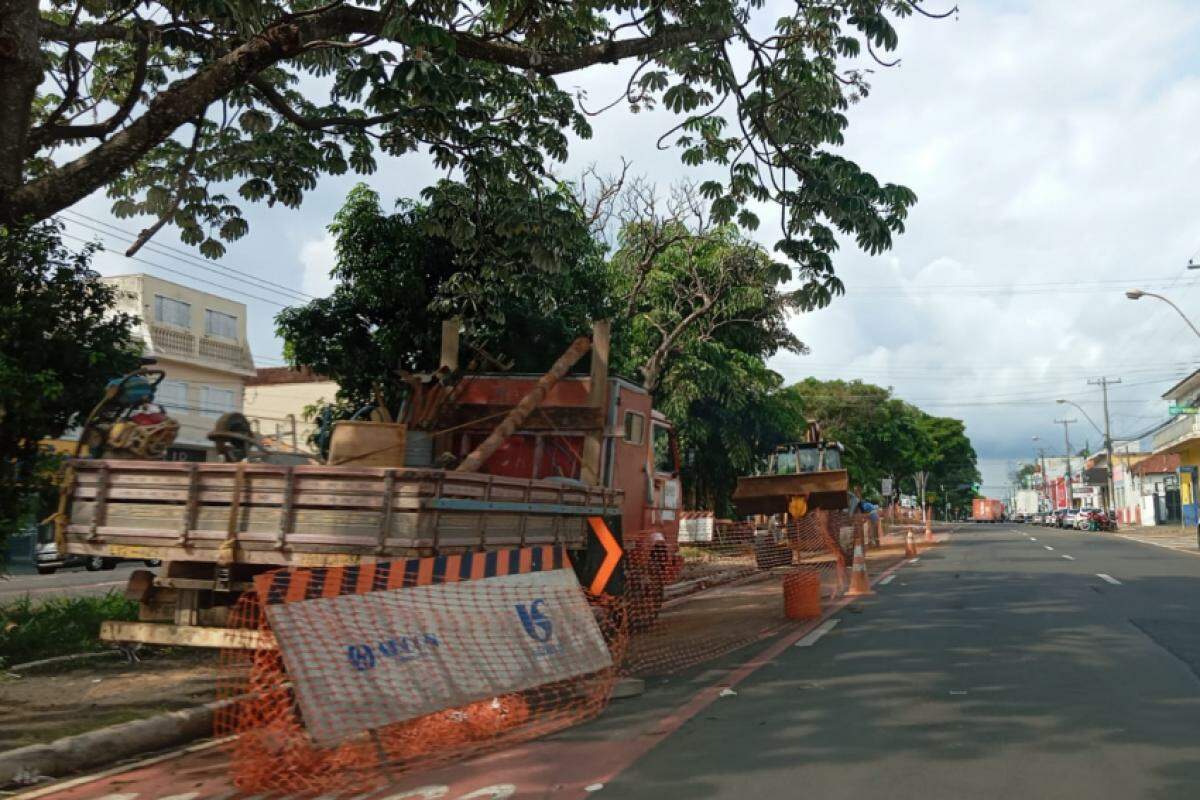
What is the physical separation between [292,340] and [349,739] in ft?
36.5

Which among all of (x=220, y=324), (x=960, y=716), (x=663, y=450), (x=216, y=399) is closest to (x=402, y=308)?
(x=663, y=450)

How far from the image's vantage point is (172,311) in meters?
36.0

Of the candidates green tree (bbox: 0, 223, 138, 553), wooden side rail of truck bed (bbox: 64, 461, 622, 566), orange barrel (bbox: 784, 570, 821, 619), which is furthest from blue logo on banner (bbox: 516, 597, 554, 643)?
orange barrel (bbox: 784, 570, 821, 619)

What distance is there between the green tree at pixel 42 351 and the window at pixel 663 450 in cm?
582

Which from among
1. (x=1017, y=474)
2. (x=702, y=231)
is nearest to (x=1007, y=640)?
(x=702, y=231)

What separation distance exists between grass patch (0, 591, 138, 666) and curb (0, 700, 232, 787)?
1.81 meters

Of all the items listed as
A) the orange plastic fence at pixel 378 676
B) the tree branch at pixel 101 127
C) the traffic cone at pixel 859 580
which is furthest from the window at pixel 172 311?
the orange plastic fence at pixel 378 676

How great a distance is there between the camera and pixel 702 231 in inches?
867

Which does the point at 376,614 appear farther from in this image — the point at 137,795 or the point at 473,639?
the point at 137,795

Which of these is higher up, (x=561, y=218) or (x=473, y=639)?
(x=561, y=218)

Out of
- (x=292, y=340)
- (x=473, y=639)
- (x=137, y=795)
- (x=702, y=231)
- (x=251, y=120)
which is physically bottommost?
(x=137, y=795)

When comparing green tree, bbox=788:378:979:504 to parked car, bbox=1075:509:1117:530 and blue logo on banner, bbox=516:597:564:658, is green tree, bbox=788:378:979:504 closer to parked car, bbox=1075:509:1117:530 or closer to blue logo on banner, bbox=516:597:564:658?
parked car, bbox=1075:509:1117:530

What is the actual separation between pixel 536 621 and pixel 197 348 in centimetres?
3313

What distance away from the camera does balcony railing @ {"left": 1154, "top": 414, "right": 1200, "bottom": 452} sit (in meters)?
44.9
